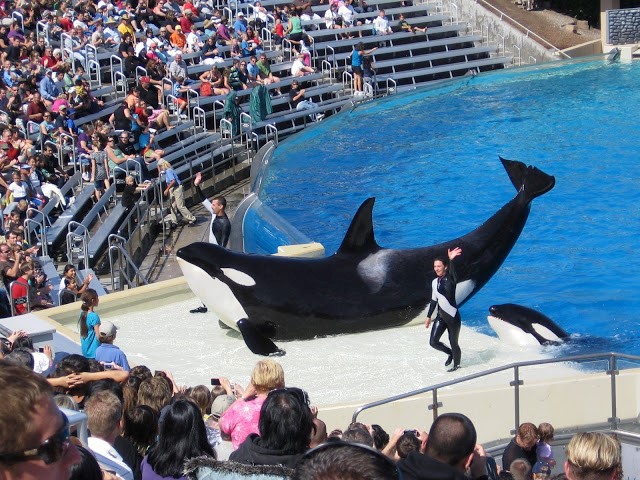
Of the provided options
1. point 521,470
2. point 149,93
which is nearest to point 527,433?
point 521,470

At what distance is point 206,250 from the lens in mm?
10711

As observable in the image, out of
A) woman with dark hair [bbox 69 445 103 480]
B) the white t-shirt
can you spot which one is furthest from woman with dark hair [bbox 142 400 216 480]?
the white t-shirt

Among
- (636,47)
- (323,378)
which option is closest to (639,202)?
(323,378)

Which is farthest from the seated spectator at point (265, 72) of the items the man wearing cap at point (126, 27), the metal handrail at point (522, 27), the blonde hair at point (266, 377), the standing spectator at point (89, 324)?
the blonde hair at point (266, 377)

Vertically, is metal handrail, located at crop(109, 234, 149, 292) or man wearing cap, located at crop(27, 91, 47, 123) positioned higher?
man wearing cap, located at crop(27, 91, 47, 123)

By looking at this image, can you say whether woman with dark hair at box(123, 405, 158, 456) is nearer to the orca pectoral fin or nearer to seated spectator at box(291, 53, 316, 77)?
the orca pectoral fin

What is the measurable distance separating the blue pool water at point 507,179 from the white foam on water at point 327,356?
1.32 metres

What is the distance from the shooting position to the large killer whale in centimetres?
Answer: 1061

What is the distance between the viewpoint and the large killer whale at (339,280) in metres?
10.6

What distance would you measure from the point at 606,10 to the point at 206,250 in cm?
2260

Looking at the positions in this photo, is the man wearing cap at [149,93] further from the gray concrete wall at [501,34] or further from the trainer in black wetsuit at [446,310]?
the gray concrete wall at [501,34]

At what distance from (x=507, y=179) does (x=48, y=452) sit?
1787 cm

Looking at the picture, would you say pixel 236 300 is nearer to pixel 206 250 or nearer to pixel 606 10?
pixel 206 250

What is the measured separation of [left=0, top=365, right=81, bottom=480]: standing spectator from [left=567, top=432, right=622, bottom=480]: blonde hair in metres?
2.04
